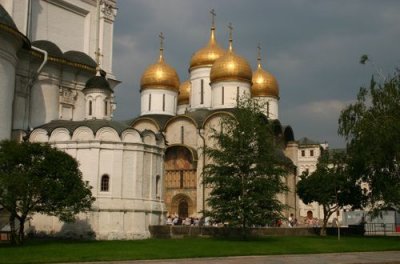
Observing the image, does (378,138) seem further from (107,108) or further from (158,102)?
(158,102)

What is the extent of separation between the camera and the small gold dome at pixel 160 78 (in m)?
46.2

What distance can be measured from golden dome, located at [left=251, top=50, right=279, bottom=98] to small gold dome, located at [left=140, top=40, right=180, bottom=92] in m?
6.96

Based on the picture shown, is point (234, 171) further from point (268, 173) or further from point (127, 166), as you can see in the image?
point (127, 166)

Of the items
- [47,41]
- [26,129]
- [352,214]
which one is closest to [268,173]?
[26,129]

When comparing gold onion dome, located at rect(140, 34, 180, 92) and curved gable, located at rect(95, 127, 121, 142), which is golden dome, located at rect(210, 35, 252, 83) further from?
curved gable, located at rect(95, 127, 121, 142)

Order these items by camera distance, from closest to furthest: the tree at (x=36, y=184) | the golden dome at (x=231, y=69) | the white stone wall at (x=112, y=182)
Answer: the tree at (x=36, y=184)
the white stone wall at (x=112, y=182)
the golden dome at (x=231, y=69)

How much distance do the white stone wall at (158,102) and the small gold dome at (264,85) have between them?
7.31 metres

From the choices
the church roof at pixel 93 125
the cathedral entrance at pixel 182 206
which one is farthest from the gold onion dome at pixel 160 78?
the church roof at pixel 93 125

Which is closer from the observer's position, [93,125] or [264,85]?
[93,125]

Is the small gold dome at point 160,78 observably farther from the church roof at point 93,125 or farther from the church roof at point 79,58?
the church roof at point 93,125

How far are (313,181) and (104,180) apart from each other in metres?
14.3

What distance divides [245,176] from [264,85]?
25487 millimetres

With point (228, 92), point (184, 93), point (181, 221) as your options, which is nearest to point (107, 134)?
point (181, 221)

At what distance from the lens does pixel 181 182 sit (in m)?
39.4
